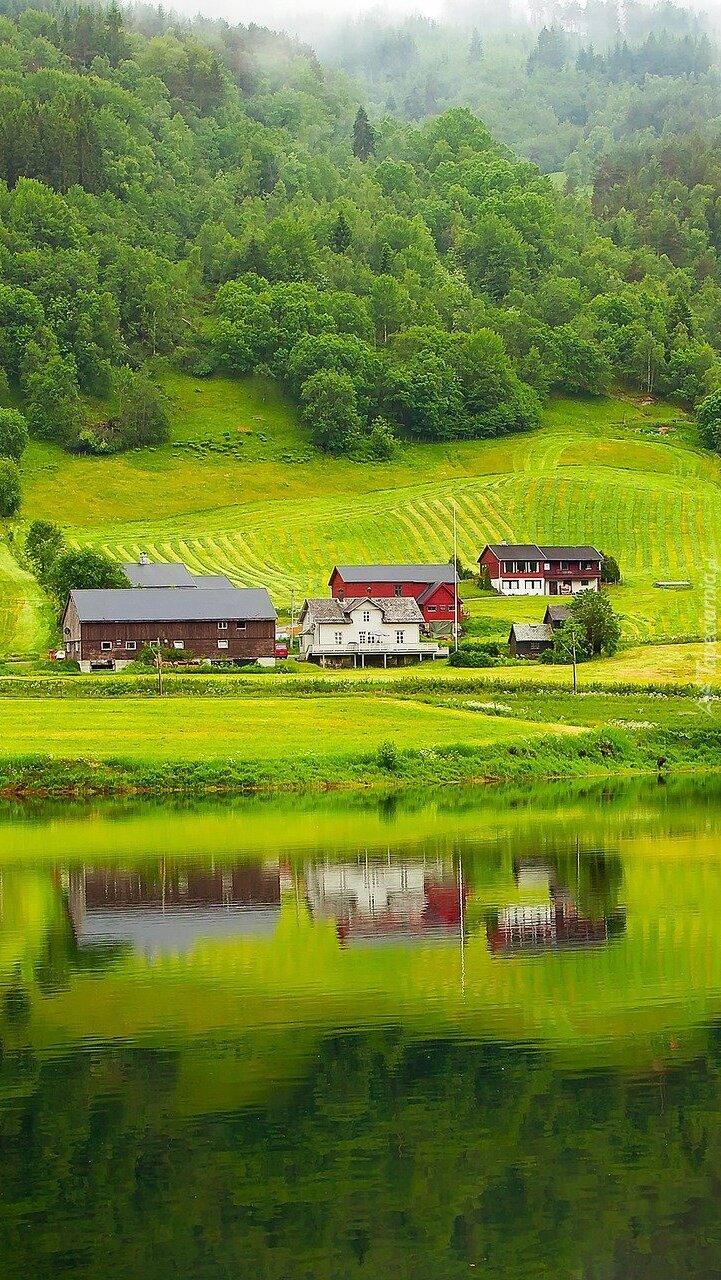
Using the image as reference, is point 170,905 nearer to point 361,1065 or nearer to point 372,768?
point 361,1065

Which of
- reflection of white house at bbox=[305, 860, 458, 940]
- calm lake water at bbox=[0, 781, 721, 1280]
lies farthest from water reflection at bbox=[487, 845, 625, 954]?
reflection of white house at bbox=[305, 860, 458, 940]

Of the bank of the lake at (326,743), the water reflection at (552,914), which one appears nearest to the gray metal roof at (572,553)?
the bank of the lake at (326,743)

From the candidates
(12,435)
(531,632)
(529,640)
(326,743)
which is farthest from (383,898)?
(12,435)

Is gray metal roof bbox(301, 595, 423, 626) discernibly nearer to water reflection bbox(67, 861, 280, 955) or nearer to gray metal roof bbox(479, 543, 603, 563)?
gray metal roof bbox(479, 543, 603, 563)

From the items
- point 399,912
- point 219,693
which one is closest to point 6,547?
point 219,693

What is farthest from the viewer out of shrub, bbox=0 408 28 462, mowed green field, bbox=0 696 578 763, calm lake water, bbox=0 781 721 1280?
shrub, bbox=0 408 28 462

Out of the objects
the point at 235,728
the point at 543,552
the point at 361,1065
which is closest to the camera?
the point at 361,1065

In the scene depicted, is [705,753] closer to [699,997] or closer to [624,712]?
[624,712]
